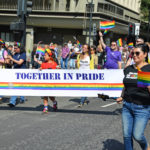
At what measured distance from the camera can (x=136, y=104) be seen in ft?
14.8

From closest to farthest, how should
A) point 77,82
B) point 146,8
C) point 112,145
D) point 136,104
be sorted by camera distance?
point 136,104, point 112,145, point 77,82, point 146,8

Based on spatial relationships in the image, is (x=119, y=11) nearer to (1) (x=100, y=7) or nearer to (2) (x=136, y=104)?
(1) (x=100, y=7)

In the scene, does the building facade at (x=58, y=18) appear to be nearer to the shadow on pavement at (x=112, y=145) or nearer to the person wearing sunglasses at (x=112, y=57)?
the person wearing sunglasses at (x=112, y=57)

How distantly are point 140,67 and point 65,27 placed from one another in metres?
39.0

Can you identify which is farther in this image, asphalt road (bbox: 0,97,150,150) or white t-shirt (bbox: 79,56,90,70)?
white t-shirt (bbox: 79,56,90,70)

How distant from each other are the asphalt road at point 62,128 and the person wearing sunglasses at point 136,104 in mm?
1485

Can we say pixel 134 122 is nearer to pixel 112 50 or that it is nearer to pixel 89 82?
pixel 89 82

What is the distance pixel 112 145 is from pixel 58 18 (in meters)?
36.5

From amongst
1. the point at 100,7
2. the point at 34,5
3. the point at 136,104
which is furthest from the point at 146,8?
the point at 136,104

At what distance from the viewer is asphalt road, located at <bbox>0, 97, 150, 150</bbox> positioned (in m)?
6.05

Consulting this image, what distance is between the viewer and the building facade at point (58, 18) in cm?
4075

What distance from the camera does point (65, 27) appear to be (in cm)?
4312

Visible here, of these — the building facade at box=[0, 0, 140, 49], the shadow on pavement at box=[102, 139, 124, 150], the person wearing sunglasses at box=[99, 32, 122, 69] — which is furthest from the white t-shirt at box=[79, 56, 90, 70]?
the building facade at box=[0, 0, 140, 49]

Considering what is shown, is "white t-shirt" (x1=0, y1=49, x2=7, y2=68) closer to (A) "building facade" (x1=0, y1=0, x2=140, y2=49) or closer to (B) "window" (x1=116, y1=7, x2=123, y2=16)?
(A) "building facade" (x1=0, y1=0, x2=140, y2=49)
